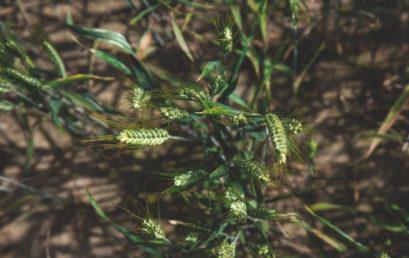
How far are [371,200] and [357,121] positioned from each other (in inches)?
11.9

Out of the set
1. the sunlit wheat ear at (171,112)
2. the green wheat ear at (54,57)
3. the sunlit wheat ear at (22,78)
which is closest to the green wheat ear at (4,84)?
the sunlit wheat ear at (22,78)

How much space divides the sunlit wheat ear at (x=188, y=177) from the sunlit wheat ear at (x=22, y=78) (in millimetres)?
554

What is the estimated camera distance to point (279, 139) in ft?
2.77

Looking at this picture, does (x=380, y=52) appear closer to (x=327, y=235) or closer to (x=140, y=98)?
(x=327, y=235)

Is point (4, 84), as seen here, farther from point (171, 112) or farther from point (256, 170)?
point (256, 170)

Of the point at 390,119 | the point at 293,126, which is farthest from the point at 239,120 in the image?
the point at 390,119

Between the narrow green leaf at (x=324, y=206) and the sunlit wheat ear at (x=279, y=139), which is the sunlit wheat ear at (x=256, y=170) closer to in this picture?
the sunlit wheat ear at (x=279, y=139)

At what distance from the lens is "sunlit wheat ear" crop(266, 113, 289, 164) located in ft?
2.75

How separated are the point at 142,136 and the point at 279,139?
30 cm

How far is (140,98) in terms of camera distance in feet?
3.28

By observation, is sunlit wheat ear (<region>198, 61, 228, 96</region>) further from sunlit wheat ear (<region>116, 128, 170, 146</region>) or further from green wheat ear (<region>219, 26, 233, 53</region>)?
sunlit wheat ear (<region>116, 128, 170, 146</region>)

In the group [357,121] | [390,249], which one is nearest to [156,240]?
[390,249]

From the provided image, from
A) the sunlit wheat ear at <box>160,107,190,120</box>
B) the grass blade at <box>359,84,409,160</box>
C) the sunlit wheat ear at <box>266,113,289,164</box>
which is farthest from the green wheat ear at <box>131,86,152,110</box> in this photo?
the grass blade at <box>359,84,409,160</box>

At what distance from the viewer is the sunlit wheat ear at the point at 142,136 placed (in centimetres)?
90
